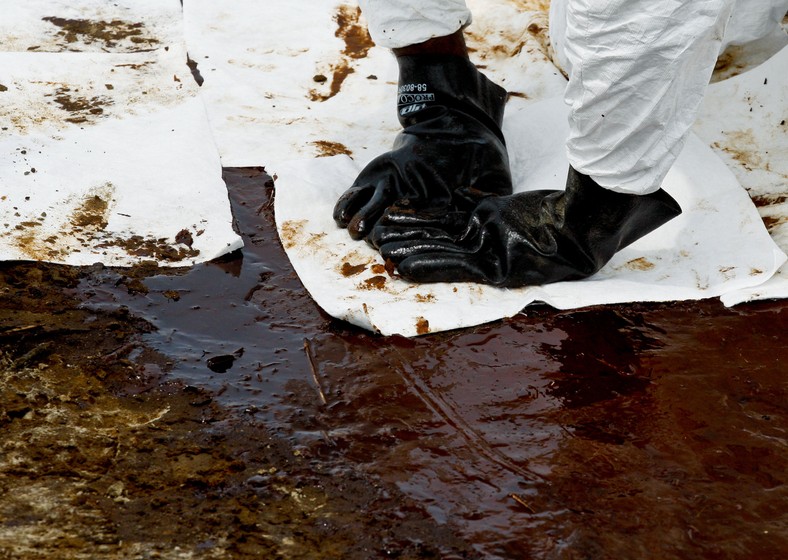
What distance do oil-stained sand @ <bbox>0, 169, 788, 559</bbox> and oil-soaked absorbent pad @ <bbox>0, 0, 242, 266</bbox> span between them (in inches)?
6.5

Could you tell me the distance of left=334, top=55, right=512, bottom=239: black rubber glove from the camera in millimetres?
2424

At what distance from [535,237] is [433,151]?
1.58ft

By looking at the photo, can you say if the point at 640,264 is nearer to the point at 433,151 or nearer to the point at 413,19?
the point at 433,151

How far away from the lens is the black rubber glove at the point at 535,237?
6.76ft

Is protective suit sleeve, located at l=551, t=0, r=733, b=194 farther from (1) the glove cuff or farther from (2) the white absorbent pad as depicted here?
(1) the glove cuff

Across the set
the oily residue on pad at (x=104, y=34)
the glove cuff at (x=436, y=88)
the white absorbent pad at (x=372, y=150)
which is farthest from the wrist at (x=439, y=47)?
the oily residue on pad at (x=104, y=34)

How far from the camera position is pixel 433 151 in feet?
8.09

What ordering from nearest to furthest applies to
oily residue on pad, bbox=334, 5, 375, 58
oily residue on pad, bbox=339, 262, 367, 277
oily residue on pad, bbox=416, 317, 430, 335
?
oily residue on pad, bbox=416, 317, 430, 335 → oily residue on pad, bbox=339, 262, 367, 277 → oily residue on pad, bbox=334, 5, 375, 58

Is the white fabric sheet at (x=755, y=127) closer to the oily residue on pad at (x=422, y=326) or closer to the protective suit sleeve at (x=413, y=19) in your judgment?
the protective suit sleeve at (x=413, y=19)

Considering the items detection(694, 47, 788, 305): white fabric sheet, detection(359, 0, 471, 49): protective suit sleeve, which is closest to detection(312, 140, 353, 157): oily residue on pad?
detection(359, 0, 471, 49): protective suit sleeve

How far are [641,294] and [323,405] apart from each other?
2.84 ft

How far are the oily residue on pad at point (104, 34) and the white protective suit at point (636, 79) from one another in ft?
7.24

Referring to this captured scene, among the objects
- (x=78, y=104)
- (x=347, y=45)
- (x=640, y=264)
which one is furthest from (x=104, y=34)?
(x=640, y=264)

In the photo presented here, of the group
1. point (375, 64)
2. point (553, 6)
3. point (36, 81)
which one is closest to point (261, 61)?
point (375, 64)
